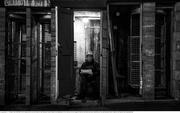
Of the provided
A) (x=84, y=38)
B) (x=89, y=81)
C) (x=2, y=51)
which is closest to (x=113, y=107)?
(x=89, y=81)

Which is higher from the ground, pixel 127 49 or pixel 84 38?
pixel 84 38

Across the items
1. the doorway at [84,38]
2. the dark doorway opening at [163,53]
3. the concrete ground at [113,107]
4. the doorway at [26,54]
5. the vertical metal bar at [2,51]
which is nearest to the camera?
the concrete ground at [113,107]

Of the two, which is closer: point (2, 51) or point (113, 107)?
point (113, 107)

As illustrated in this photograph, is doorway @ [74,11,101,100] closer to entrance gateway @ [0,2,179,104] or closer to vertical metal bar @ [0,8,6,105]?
entrance gateway @ [0,2,179,104]

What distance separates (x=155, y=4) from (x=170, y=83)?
2870 millimetres

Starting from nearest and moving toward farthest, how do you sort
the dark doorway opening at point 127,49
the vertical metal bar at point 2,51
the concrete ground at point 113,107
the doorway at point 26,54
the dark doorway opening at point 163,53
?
1. the concrete ground at point 113,107
2. the vertical metal bar at point 2,51
3. the doorway at point 26,54
4. the dark doorway opening at point 163,53
5. the dark doorway opening at point 127,49

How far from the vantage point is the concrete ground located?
7340 mm

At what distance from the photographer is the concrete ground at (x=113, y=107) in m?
7.34

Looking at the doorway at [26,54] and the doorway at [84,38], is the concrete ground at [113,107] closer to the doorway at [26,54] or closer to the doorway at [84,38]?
the doorway at [26,54]

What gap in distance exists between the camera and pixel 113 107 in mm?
7520

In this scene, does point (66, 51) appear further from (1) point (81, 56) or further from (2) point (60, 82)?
(1) point (81, 56)

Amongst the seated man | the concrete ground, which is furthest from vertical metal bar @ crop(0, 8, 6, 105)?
the seated man

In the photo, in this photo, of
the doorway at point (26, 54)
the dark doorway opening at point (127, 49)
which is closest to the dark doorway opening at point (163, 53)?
the dark doorway opening at point (127, 49)

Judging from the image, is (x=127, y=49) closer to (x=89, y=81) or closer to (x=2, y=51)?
(x=89, y=81)
